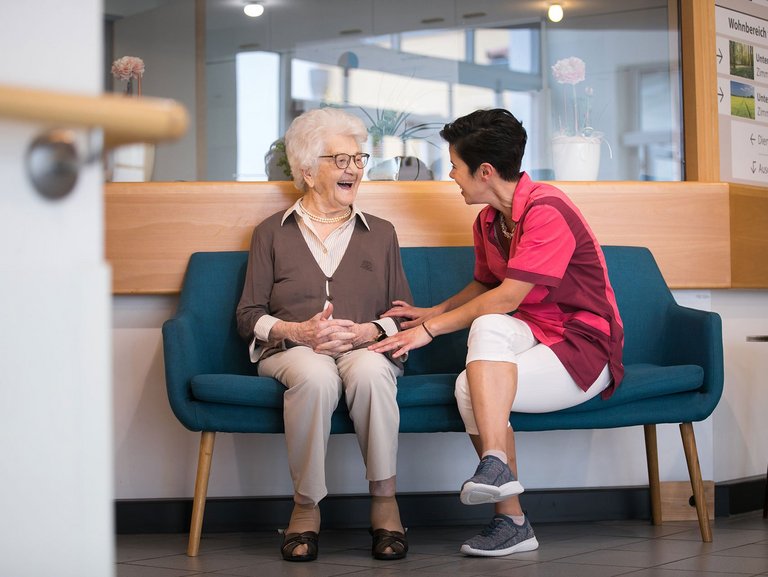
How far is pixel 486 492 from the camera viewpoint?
235cm

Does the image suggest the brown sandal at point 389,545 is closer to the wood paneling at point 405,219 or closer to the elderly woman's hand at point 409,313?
the elderly woman's hand at point 409,313

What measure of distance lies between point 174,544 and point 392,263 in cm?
102

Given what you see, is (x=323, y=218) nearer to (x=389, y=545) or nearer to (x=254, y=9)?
(x=389, y=545)

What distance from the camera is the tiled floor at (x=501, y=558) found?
2.34 m

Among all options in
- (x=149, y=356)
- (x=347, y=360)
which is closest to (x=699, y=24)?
(x=347, y=360)

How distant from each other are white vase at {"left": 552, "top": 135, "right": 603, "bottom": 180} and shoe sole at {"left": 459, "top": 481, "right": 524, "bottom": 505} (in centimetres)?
145

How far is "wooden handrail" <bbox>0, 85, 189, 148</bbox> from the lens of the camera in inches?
30.6

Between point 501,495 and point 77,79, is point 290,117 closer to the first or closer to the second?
point 501,495

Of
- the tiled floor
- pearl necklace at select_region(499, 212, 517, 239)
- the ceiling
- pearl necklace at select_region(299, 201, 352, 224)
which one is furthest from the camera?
the ceiling

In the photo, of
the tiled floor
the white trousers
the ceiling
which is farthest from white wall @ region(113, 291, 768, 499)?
the ceiling

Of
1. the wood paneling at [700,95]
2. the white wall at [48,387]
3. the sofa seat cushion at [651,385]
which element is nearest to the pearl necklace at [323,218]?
the sofa seat cushion at [651,385]

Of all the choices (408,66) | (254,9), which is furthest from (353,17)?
(254,9)

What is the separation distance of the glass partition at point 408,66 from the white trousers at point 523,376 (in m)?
3.94

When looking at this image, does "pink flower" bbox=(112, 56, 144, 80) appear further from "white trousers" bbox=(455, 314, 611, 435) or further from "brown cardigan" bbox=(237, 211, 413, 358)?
"white trousers" bbox=(455, 314, 611, 435)
